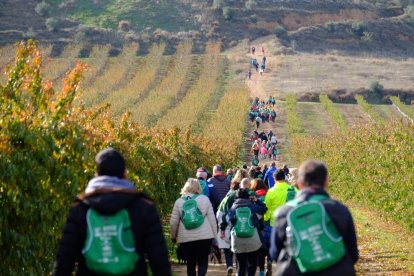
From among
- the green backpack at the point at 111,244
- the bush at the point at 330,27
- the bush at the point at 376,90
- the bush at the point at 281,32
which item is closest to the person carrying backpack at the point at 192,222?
the green backpack at the point at 111,244

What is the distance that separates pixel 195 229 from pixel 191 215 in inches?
9.3

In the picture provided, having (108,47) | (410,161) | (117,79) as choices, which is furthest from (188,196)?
(108,47)

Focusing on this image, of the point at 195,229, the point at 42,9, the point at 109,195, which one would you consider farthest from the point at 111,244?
the point at 42,9

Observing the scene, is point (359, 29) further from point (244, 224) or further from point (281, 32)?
point (244, 224)

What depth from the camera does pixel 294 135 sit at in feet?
219

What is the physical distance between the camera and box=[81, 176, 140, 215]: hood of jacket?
7.02m

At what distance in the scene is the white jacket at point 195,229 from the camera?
12461 mm

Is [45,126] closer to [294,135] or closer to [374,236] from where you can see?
[374,236]

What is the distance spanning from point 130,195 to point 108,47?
10739cm

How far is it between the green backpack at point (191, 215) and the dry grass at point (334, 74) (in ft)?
249

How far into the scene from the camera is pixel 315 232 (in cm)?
716

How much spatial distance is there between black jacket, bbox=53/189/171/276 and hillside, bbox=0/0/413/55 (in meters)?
106

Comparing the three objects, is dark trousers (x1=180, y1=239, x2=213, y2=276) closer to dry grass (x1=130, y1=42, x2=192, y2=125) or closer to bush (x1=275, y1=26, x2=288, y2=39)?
dry grass (x1=130, y1=42, x2=192, y2=125)

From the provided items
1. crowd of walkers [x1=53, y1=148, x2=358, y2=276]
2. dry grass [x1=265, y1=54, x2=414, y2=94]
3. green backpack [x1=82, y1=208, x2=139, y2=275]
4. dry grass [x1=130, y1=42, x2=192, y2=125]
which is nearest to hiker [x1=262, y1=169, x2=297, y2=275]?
crowd of walkers [x1=53, y1=148, x2=358, y2=276]
